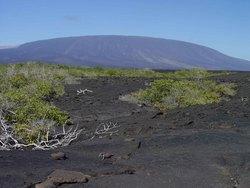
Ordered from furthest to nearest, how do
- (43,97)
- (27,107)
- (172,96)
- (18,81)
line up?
1. (18,81)
2. (172,96)
3. (43,97)
4. (27,107)

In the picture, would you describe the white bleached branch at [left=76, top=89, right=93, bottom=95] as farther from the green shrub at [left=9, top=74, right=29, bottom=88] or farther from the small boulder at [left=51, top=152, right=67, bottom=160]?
the small boulder at [left=51, top=152, right=67, bottom=160]

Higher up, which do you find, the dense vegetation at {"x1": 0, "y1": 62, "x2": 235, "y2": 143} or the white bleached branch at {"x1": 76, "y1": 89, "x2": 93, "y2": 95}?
the dense vegetation at {"x1": 0, "y1": 62, "x2": 235, "y2": 143}

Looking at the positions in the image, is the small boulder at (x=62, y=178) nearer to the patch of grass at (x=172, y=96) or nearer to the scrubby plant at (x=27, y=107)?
the scrubby plant at (x=27, y=107)

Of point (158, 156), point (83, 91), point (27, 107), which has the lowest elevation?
point (83, 91)

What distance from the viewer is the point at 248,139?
9.93m

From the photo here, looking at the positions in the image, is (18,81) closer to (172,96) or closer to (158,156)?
(172,96)

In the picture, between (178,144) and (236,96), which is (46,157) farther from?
(236,96)

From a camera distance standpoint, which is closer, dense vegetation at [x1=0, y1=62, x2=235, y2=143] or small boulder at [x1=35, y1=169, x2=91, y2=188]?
small boulder at [x1=35, y1=169, x2=91, y2=188]

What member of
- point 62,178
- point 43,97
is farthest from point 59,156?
point 43,97

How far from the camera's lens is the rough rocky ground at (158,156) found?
682cm

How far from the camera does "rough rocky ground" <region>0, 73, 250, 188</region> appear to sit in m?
6.82

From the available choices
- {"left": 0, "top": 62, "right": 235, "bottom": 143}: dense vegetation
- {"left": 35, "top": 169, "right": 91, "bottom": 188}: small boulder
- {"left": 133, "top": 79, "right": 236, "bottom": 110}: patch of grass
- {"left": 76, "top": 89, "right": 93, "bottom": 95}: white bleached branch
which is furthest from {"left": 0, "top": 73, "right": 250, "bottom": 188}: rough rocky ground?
{"left": 76, "top": 89, "right": 93, "bottom": 95}: white bleached branch

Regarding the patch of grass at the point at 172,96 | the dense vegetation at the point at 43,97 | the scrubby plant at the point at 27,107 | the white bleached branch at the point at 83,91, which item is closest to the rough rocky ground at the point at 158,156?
the scrubby plant at the point at 27,107

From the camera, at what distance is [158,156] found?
8.27 meters
